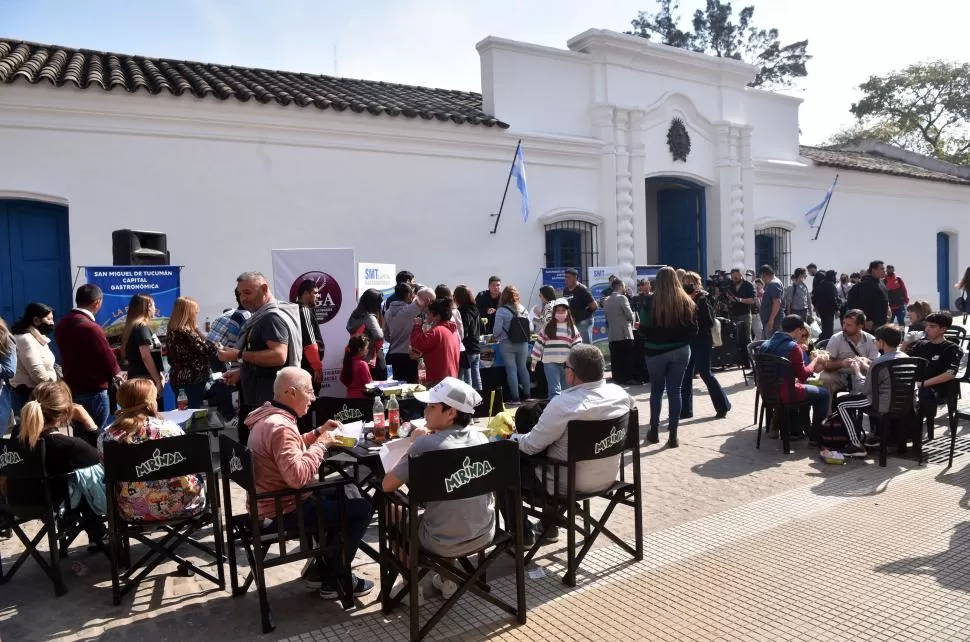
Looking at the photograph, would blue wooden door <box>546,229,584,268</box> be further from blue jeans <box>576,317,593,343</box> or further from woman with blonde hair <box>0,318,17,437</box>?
woman with blonde hair <box>0,318,17,437</box>

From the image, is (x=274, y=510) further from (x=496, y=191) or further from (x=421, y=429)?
(x=496, y=191)

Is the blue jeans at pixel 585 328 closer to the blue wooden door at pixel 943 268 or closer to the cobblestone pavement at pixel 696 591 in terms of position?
the cobblestone pavement at pixel 696 591

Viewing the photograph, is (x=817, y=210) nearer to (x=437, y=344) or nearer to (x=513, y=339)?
(x=513, y=339)

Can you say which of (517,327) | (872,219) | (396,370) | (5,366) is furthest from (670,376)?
(872,219)

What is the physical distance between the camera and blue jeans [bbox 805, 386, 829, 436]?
7.05 meters

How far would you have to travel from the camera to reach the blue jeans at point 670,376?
287 inches

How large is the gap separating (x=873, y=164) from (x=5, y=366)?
2271 cm

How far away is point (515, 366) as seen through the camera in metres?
9.77

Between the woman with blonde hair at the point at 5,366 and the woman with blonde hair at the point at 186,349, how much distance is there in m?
1.27

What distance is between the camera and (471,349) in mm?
9164

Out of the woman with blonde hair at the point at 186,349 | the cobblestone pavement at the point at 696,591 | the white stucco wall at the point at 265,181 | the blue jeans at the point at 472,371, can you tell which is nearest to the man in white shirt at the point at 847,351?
the cobblestone pavement at the point at 696,591

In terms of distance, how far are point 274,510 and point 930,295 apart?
23240mm

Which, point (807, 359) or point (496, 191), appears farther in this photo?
point (496, 191)

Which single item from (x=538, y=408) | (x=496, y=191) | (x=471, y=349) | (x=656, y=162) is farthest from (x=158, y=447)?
(x=656, y=162)
